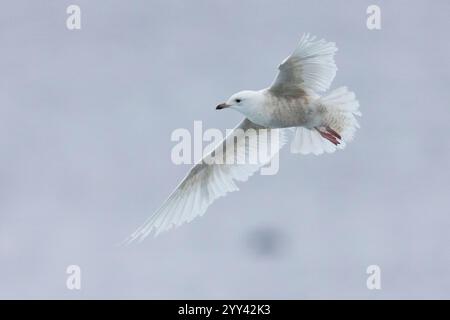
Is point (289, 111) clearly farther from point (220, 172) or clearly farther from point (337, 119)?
point (220, 172)

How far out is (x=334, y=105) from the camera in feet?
29.3

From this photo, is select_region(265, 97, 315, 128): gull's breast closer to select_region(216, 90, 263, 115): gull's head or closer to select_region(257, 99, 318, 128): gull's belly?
select_region(257, 99, 318, 128): gull's belly

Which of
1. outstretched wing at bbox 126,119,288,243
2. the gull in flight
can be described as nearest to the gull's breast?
the gull in flight

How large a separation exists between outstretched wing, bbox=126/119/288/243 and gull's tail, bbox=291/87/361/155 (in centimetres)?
63

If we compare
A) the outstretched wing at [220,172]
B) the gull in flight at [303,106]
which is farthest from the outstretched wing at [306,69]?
the outstretched wing at [220,172]

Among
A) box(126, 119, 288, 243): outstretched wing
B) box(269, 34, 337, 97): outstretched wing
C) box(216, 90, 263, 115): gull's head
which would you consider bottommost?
box(126, 119, 288, 243): outstretched wing

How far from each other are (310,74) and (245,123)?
119 centimetres

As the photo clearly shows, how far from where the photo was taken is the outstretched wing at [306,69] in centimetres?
866

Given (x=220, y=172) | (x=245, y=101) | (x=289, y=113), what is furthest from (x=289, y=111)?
(x=220, y=172)

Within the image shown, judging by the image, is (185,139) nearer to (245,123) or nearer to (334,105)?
(245,123)

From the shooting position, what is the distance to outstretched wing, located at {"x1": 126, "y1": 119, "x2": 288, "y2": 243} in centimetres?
987

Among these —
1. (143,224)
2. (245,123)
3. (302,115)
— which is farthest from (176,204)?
(302,115)

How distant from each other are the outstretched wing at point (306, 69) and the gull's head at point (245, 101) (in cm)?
16

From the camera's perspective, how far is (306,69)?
8797 mm
